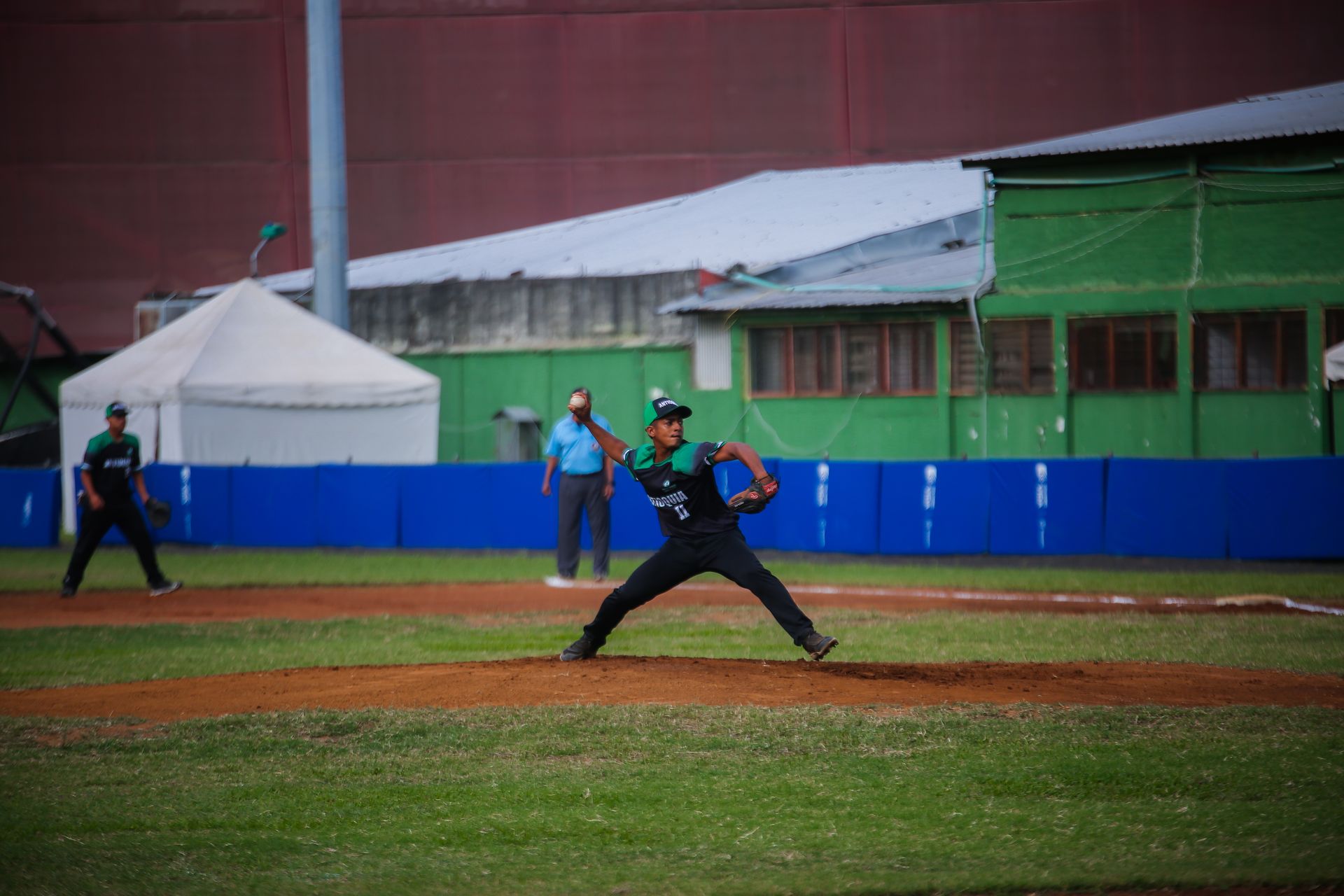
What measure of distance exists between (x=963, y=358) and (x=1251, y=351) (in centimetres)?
473

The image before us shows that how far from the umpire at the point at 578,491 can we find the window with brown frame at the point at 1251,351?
11280 millimetres

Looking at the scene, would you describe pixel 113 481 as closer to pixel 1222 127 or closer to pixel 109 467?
pixel 109 467

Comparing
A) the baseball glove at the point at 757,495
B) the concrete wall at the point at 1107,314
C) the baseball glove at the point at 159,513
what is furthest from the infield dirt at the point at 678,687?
the concrete wall at the point at 1107,314

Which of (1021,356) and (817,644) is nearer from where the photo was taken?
(817,644)

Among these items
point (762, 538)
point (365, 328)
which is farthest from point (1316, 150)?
point (365, 328)

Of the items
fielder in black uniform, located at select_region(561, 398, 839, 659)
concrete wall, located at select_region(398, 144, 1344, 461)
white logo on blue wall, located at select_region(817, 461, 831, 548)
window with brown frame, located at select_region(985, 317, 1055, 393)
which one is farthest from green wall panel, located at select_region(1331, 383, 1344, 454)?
fielder in black uniform, located at select_region(561, 398, 839, 659)

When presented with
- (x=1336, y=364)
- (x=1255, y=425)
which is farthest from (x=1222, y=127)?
(x=1336, y=364)

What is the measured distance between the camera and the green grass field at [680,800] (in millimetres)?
5848

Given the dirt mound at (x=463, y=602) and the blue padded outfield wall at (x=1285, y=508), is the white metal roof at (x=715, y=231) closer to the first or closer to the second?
the blue padded outfield wall at (x=1285, y=508)

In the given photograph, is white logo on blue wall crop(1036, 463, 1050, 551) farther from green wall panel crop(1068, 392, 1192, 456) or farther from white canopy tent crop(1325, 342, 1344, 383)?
green wall panel crop(1068, 392, 1192, 456)

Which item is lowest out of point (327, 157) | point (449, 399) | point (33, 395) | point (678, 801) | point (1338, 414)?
point (678, 801)

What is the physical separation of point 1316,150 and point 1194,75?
1627 cm

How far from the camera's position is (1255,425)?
932 inches

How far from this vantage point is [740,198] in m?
36.1
